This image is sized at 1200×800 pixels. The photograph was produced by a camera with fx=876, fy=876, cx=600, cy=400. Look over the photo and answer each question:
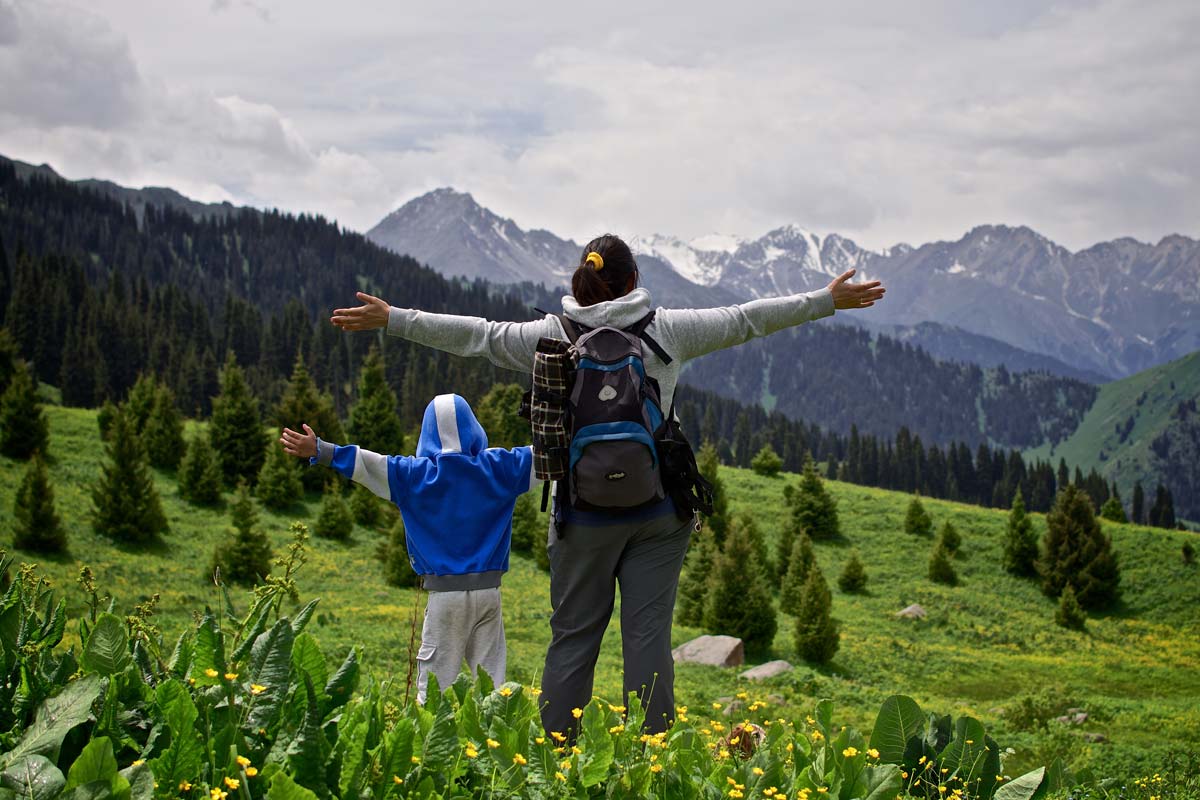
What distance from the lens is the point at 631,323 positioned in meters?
4.61

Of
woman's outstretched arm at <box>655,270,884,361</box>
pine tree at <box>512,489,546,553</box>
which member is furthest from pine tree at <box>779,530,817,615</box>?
woman's outstretched arm at <box>655,270,884,361</box>

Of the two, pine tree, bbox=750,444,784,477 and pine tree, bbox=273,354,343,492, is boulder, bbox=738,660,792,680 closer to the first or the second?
pine tree, bbox=273,354,343,492

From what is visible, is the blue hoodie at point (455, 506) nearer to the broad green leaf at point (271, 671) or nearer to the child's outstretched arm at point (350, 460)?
the child's outstretched arm at point (350, 460)

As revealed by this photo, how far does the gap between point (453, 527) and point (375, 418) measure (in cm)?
3429

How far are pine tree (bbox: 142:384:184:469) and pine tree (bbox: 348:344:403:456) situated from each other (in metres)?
7.27

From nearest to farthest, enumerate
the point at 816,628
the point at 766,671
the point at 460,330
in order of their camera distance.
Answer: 1. the point at 460,330
2. the point at 766,671
3. the point at 816,628

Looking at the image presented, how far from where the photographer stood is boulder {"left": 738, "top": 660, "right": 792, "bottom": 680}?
59.7 ft

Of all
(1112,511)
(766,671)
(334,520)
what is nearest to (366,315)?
(766,671)

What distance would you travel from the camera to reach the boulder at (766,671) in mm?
18188

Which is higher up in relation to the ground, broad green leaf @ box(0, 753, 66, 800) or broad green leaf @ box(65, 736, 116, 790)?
broad green leaf @ box(65, 736, 116, 790)

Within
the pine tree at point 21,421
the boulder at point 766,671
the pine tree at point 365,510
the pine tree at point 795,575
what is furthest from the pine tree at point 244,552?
the pine tree at point 795,575

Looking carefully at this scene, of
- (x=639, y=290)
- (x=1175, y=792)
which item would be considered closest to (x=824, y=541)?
(x=1175, y=792)

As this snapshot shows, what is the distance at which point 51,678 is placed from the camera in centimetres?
333

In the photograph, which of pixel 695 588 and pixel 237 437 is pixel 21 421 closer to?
pixel 237 437
